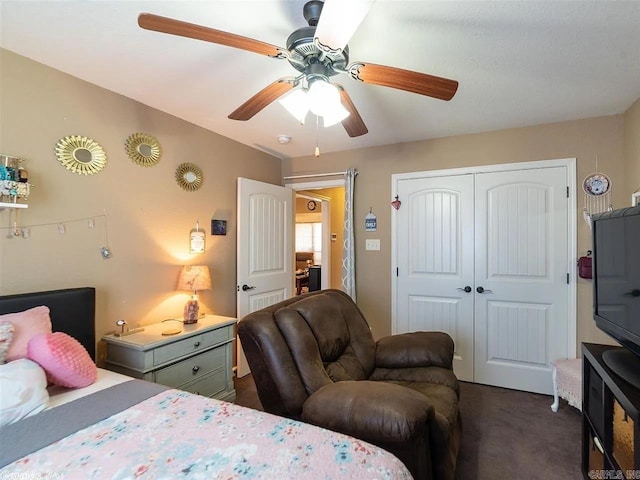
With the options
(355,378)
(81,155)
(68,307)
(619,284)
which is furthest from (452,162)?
(68,307)

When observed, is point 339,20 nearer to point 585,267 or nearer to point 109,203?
point 109,203

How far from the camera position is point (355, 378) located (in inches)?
78.6

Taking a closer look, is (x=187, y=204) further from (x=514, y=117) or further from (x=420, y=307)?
(x=514, y=117)

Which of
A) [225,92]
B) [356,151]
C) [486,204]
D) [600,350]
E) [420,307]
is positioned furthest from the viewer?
[356,151]

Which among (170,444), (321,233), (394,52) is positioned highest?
(394,52)

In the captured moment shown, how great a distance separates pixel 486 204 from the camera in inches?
119

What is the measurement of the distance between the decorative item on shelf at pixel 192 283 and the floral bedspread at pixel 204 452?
4.15 ft

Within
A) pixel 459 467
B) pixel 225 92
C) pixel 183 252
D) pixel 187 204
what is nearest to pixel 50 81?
pixel 225 92

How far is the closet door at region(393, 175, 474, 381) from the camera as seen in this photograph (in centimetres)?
309

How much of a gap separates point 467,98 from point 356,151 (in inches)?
55.6

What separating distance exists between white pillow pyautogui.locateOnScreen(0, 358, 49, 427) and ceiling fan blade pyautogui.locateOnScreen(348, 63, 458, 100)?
6.07 ft

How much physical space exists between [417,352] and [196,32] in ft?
7.00

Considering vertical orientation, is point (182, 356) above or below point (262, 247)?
below

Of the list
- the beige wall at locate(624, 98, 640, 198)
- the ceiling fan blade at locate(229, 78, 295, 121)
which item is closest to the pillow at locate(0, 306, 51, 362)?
the ceiling fan blade at locate(229, 78, 295, 121)
